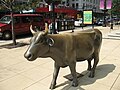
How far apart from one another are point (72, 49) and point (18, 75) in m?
2.42

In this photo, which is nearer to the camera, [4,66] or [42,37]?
[42,37]

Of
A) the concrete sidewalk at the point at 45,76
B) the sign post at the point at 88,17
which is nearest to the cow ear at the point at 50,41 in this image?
the concrete sidewalk at the point at 45,76

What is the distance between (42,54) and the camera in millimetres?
4445

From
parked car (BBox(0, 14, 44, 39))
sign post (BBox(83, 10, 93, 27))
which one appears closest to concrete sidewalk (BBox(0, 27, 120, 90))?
parked car (BBox(0, 14, 44, 39))

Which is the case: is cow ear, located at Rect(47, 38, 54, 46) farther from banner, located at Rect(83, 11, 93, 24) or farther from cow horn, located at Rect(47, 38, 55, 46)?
banner, located at Rect(83, 11, 93, 24)

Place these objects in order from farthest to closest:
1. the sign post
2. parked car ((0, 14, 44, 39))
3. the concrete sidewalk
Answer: the sign post, parked car ((0, 14, 44, 39)), the concrete sidewalk

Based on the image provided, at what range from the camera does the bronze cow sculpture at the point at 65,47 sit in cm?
429

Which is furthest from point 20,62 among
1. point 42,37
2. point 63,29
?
point 63,29

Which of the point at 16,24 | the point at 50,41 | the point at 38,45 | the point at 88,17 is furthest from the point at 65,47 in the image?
the point at 88,17

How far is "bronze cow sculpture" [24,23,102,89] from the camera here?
4.29 metres

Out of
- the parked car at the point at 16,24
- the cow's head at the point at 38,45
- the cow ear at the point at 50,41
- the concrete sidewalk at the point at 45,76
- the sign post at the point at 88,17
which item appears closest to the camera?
the cow's head at the point at 38,45

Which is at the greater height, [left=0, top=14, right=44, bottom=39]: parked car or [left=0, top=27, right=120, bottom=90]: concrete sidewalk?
[left=0, top=14, right=44, bottom=39]: parked car

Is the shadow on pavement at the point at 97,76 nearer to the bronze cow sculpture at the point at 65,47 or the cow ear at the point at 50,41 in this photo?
the bronze cow sculpture at the point at 65,47

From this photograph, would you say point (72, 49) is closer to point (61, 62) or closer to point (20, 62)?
point (61, 62)
